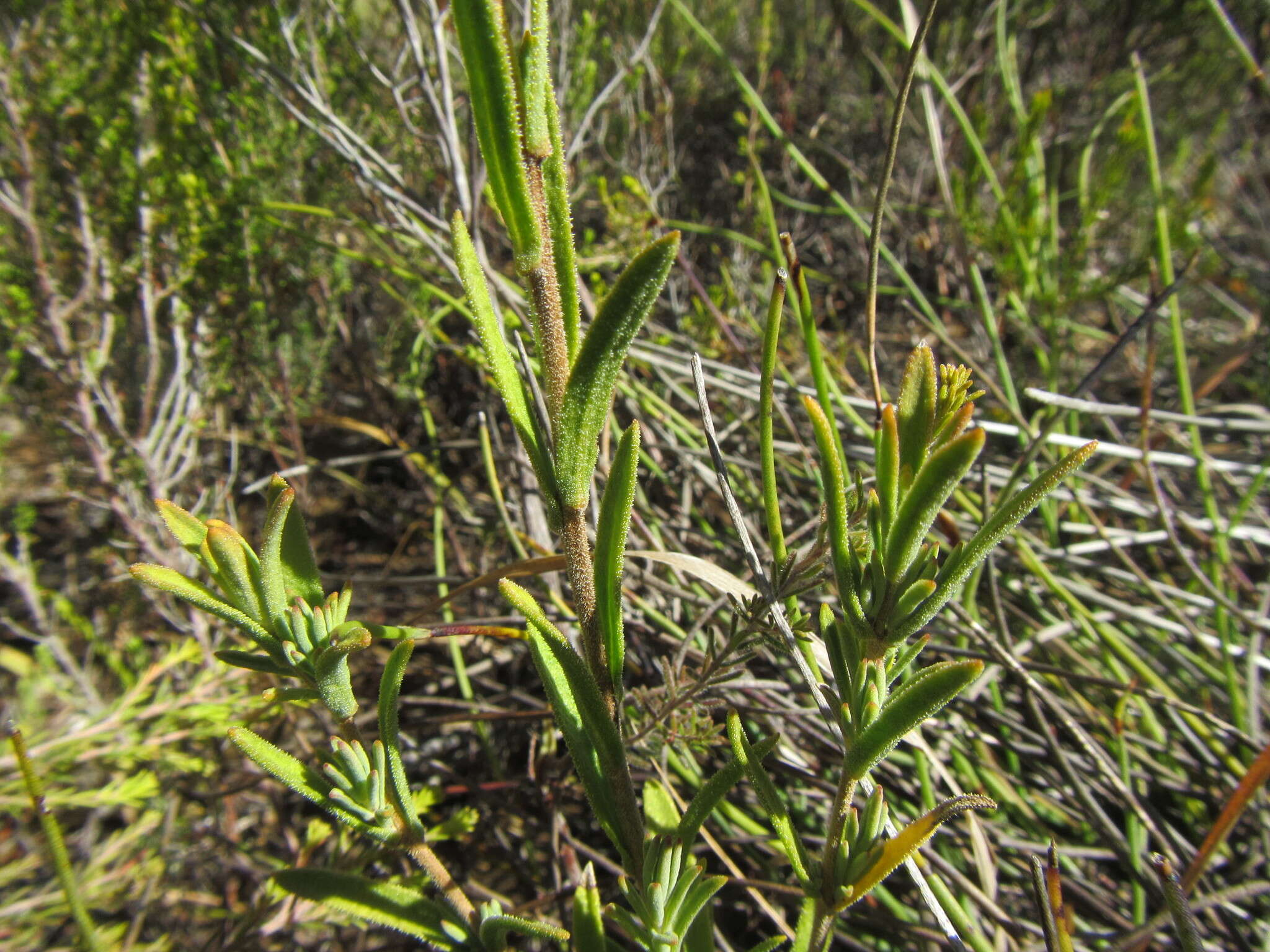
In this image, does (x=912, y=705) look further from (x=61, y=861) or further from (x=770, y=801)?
(x=61, y=861)

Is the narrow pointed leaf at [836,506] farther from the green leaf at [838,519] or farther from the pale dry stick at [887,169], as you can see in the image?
the pale dry stick at [887,169]

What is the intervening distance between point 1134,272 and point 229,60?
1.73 meters

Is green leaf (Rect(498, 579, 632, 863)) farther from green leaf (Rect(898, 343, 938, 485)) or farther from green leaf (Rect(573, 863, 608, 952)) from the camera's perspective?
green leaf (Rect(898, 343, 938, 485))

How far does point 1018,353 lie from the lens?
5.12 feet

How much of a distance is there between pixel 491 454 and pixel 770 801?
669 mm

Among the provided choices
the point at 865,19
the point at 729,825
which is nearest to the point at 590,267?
the point at 729,825

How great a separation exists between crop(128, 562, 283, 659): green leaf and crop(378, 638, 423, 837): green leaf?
67mm

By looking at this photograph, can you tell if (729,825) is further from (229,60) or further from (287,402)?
(229,60)

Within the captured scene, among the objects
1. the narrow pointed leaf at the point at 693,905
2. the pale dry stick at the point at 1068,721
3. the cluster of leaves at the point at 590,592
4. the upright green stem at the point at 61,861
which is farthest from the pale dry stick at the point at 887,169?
the upright green stem at the point at 61,861

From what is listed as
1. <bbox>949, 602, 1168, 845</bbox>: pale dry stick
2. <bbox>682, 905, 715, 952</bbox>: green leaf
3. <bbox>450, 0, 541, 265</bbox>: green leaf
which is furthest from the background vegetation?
<bbox>450, 0, 541, 265</bbox>: green leaf

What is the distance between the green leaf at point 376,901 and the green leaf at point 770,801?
0.21 metres

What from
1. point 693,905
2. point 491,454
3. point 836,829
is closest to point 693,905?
point 693,905

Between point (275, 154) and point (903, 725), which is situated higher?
point (275, 154)

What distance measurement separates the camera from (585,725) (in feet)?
1.31
